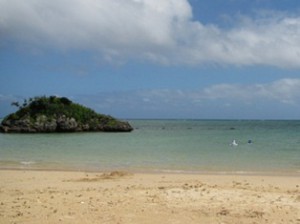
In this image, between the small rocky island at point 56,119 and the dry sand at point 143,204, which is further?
the small rocky island at point 56,119

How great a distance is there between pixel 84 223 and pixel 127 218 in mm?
1004

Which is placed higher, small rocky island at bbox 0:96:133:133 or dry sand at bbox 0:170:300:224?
small rocky island at bbox 0:96:133:133

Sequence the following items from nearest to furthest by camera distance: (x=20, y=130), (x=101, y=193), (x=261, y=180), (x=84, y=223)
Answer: (x=84, y=223) < (x=101, y=193) < (x=261, y=180) < (x=20, y=130)

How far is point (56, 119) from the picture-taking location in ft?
268

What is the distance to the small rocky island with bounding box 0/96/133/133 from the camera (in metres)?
79.2

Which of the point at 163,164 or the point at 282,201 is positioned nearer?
the point at 282,201

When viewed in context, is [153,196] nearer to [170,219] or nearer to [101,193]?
[101,193]

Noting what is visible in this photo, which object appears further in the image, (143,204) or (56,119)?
(56,119)

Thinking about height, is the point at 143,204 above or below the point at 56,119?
below

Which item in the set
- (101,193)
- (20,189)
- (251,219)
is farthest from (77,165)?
(251,219)

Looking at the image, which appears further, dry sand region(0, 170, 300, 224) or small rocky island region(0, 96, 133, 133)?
small rocky island region(0, 96, 133, 133)

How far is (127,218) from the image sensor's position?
9.31 m

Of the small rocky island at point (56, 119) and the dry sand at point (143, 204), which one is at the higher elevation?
the small rocky island at point (56, 119)

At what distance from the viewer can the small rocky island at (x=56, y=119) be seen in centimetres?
7925
